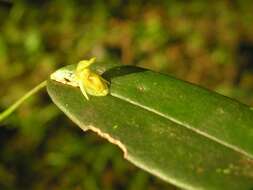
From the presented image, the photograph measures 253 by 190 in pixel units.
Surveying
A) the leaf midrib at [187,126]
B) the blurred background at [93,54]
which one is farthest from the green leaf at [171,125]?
the blurred background at [93,54]

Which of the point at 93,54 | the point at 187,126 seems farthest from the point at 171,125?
the point at 93,54

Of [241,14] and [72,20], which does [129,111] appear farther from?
[241,14]

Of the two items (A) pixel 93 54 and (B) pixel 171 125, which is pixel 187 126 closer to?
(B) pixel 171 125

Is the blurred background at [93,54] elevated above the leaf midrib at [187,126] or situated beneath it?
situated beneath

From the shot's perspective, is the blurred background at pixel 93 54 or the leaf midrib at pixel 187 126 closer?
the leaf midrib at pixel 187 126

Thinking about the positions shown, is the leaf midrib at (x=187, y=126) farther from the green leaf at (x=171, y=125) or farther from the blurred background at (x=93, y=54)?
the blurred background at (x=93, y=54)

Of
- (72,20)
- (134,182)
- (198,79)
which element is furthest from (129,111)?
(72,20)
